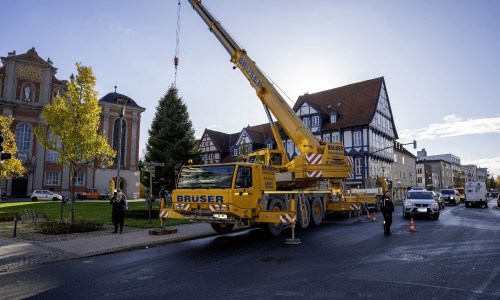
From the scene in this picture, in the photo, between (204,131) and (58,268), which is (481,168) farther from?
(58,268)

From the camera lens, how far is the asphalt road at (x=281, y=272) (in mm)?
5438

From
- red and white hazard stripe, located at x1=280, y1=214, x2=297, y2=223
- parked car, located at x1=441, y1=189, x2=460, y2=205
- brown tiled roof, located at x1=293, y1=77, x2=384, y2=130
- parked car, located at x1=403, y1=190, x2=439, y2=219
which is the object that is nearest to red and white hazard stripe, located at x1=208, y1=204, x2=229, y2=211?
red and white hazard stripe, located at x1=280, y1=214, x2=297, y2=223

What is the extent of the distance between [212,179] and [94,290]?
5.34 metres

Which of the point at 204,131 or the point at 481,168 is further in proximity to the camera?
the point at 481,168

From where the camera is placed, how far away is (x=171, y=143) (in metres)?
→ 29.6

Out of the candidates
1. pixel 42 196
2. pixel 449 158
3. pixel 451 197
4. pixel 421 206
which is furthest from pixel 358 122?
pixel 449 158

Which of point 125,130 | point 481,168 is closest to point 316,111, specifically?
point 125,130

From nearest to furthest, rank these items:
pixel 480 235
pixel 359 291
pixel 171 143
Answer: pixel 359 291, pixel 480 235, pixel 171 143

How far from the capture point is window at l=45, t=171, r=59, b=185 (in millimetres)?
43812

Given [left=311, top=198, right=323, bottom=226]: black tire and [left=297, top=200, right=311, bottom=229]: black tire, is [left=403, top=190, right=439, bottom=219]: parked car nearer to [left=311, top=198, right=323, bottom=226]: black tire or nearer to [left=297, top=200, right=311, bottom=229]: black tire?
[left=311, top=198, right=323, bottom=226]: black tire

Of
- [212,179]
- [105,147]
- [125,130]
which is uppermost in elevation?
[125,130]

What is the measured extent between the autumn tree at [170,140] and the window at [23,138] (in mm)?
22255

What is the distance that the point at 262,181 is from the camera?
1138 centimetres

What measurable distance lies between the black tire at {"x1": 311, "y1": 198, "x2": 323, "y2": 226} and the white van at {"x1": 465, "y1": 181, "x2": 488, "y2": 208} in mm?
24996
